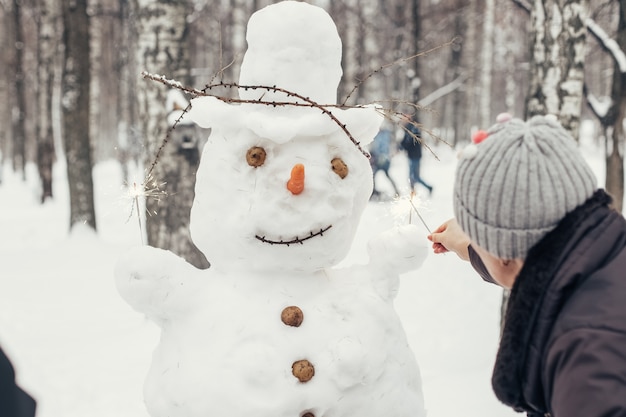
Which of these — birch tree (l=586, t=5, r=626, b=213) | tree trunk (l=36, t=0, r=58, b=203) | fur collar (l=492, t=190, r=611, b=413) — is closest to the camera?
fur collar (l=492, t=190, r=611, b=413)

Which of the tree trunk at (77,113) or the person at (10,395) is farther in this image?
the tree trunk at (77,113)

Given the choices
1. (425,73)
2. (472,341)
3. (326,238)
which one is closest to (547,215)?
(326,238)

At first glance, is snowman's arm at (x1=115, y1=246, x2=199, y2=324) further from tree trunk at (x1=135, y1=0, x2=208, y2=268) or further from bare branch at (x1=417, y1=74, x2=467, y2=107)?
bare branch at (x1=417, y1=74, x2=467, y2=107)

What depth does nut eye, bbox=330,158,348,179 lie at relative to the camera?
96.6 inches

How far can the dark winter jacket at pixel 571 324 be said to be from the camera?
4.32 feet

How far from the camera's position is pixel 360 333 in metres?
2.45

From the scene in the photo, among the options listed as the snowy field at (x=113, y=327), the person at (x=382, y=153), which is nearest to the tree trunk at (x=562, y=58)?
the snowy field at (x=113, y=327)

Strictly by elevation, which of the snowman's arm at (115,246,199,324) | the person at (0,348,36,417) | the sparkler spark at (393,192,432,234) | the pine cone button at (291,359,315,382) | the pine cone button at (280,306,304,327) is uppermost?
the sparkler spark at (393,192,432,234)

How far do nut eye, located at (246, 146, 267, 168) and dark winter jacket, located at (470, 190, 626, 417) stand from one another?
1157 mm

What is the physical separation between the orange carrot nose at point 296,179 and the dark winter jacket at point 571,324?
94cm

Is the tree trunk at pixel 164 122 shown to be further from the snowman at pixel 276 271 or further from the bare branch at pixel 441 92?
the bare branch at pixel 441 92

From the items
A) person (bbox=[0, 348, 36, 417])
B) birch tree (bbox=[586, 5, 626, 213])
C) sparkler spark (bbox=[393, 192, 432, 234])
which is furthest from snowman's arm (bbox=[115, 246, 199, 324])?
birch tree (bbox=[586, 5, 626, 213])

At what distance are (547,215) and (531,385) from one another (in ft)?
1.46

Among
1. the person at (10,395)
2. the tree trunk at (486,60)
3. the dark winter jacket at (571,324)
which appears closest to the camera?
the person at (10,395)
